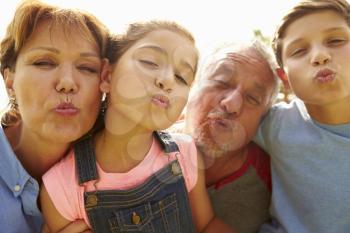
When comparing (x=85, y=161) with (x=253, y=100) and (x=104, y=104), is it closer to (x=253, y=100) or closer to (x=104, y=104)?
(x=104, y=104)

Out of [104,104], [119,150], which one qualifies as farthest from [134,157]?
[104,104]

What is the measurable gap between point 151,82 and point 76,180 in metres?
0.58

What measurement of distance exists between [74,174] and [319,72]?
4.29 ft

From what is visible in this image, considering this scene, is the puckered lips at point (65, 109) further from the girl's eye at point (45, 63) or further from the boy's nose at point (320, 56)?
the boy's nose at point (320, 56)

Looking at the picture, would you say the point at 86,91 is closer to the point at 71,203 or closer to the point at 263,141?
the point at 71,203

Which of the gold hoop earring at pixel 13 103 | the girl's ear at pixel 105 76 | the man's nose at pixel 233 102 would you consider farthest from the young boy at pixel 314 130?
the gold hoop earring at pixel 13 103

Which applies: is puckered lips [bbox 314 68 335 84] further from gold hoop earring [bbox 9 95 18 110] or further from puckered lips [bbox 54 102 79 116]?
gold hoop earring [bbox 9 95 18 110]

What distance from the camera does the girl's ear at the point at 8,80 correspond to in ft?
6.45

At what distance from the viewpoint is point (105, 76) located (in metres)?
1.98

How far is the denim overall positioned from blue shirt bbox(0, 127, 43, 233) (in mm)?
242

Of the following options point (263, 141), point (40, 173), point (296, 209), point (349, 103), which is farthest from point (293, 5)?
point (40, 173)

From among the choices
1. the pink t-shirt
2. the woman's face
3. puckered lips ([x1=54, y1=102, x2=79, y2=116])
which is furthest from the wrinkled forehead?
puckered lips ([x1=54, y1=102, x2=79, y2=116])

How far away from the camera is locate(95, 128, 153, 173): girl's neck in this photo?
6.59 feet

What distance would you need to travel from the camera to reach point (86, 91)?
6.16 ft
